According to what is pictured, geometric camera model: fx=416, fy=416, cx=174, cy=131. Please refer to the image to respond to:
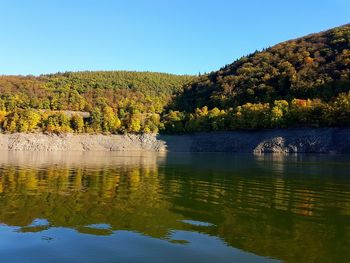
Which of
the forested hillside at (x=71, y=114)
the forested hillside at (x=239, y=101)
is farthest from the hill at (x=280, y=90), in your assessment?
the forested hillside at (x=71, y=114)

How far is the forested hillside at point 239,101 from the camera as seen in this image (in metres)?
124

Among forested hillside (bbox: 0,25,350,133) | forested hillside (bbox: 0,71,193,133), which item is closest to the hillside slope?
forested hillside (bbox: 0,25,350,133)

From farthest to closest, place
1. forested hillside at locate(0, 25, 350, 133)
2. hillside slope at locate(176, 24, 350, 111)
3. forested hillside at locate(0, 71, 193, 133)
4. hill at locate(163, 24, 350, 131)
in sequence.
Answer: forested hillside at locate(0, 71, 193, 133), hillside slope at locate(176, 24, 350, 111), forested hillside at locate(0, 25, 350, 133), hill at locate(163, 24, 350, 131)

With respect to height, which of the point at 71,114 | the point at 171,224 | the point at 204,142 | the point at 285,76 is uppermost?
the point at 285,76

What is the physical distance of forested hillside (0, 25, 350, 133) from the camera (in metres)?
124

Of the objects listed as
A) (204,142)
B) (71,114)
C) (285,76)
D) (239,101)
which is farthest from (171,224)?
(71,114)

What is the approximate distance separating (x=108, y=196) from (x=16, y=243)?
37.2 ft

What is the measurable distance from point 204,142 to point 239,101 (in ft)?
103

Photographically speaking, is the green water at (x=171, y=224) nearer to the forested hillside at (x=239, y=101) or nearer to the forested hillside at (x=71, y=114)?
the forested hillside at (x=239, y=101)

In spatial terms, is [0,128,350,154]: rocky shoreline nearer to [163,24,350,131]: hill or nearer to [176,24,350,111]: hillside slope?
[163,24,350,131]: hill

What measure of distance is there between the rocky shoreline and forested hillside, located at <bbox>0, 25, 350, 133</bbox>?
153 inches

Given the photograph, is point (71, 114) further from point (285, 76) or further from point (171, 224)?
point (171, 224)

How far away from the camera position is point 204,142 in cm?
13362

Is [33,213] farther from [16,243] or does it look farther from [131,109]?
[131,109]
